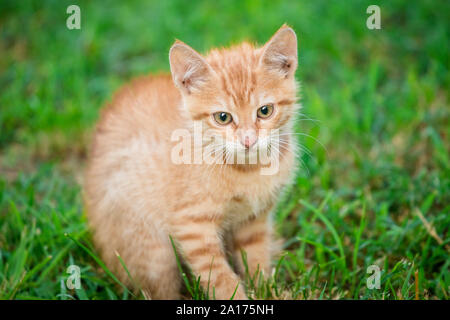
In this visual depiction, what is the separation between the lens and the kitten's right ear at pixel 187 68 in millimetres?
2279

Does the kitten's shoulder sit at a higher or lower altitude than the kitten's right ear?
lower

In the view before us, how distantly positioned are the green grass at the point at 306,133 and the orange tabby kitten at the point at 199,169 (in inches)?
7.0

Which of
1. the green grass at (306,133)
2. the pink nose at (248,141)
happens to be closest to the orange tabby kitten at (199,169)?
the pink nose at (248,141)

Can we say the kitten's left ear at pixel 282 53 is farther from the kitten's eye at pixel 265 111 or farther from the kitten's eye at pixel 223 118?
the kitten's eye at pixel 223 118

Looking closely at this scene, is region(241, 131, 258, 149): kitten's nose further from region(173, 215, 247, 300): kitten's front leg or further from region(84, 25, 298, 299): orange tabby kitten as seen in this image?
region(173, 215, 247, 300): kitten's front leg

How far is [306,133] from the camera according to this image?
357 cm

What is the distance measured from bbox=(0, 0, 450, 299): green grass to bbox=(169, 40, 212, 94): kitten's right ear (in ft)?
2.65

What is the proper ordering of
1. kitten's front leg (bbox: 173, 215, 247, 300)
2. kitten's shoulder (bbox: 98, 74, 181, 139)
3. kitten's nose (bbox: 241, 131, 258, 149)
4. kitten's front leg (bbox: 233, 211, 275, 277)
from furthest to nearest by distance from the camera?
kitten's front leg (bbox: 233, 211, 275, 277) < kitten's shoulder (bbox: 98, 74, 181, 139) < kitten's front leg (bbox: 173, 215, 247, 300) < kitten's nose (bbox: 241, 131, 258, 149)

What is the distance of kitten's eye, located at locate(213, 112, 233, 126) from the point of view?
91.5 inches

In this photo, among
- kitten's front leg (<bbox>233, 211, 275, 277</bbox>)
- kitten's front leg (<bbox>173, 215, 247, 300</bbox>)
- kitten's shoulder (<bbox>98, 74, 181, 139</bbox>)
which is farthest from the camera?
kitten's front leg (<bbox>233, 211, 275, 277</bbox>)

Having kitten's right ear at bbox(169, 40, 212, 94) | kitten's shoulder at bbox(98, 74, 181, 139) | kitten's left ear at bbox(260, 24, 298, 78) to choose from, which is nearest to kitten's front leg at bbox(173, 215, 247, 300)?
kitten's shoulder at bbox(98, 74, 181, 139)

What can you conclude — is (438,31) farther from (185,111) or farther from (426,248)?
(185,111)

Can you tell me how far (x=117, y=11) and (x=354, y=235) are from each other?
359 cm

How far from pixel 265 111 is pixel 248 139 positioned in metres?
0.20
